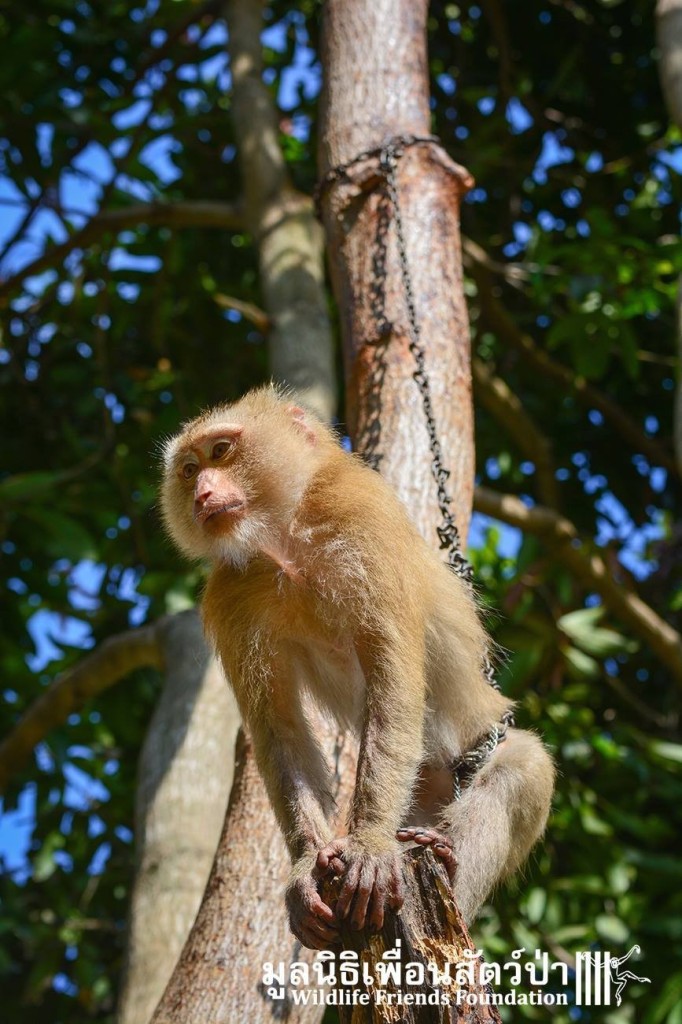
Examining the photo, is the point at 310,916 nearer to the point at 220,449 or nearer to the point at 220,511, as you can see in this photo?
the point at 220,511

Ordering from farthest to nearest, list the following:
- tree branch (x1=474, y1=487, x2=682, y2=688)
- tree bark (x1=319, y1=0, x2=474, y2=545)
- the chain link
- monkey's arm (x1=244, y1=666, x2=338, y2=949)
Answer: tree branch (x1=474, y1=487, x2=682, y2=688) → tree bark (x1=319, y1=0, x2=474, y2=545) → the chain link → monkey's arm (x1=244, y1=666, x2=338, y2=949)

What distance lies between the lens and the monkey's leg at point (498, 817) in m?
3.44

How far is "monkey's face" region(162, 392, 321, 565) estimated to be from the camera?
3.70 metres

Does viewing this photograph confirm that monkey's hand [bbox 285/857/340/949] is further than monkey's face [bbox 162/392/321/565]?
No

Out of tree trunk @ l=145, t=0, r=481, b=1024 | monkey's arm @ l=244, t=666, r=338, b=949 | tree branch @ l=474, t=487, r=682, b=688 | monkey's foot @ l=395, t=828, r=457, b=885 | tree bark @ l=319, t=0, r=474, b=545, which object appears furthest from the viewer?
tree branch @ l=474, t=487, r=682, b=688

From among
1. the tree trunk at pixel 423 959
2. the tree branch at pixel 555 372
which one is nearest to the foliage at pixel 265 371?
the tree branch at pixel 555 372

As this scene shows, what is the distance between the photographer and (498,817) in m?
3.56

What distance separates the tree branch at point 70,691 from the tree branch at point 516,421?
97.5 inches

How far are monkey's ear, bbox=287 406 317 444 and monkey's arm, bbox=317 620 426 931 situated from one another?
0.90 metres

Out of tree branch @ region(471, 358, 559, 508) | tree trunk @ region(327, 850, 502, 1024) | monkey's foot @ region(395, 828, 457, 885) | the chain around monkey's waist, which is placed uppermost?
tree branch @ region(471, 358, 559, 508)

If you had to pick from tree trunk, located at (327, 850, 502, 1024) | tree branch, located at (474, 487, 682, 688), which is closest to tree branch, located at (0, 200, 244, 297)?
tree branch, located at (474, 487, 682, 688)

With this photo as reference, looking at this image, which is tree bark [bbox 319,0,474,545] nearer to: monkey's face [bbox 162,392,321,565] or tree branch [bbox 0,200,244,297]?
monkey's face [bbox 162,392,321,565]

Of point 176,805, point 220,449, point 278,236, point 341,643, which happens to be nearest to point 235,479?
point 220,449

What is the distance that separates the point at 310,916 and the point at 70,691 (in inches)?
127
